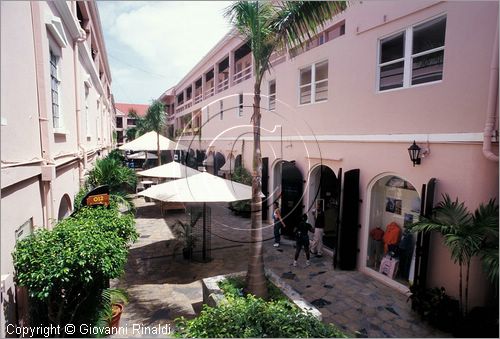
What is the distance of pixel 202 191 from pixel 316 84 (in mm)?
5901

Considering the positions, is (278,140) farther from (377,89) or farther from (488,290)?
(488,290)

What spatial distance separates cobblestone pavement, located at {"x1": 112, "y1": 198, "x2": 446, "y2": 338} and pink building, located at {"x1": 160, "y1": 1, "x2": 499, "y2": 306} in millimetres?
821

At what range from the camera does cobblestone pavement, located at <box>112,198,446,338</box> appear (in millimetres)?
6195

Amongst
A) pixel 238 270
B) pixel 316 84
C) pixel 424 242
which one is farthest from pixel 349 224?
pixel 316 84

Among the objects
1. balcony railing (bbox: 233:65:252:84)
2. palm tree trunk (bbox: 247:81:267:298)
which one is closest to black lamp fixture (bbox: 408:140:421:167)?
palm tree trunk (bbox: 247:81:267:298)

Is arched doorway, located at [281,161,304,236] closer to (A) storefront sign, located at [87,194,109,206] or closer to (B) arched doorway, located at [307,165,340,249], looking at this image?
(B) arched doorway, located at [307,165,340,249]

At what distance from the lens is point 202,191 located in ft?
25.7

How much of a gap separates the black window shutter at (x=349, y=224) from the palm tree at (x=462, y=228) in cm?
230

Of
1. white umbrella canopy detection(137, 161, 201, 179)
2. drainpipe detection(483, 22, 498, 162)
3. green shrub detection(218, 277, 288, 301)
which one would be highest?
drainpipe detection(483, 22, 498, 162)

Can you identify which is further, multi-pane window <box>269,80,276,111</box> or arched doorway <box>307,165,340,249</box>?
multi-pane window <box>269,80,276,111</box>

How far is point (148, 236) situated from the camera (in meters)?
11.5

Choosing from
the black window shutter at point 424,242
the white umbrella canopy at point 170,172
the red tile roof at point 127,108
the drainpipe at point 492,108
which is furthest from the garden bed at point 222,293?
the red tile roof at point 127,108

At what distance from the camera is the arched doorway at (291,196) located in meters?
11.5

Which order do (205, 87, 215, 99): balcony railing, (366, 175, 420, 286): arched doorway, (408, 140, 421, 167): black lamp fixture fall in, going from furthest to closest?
(205, 87, 215, 99): balcony railing, (366, 175, 420, 286): arched doorway, (408, 140, 421, 167): black lamp fixture
